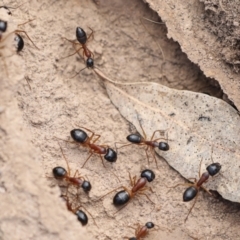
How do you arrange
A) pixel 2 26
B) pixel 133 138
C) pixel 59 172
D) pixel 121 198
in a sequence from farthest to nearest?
pixel 133 138
pixel 121 198
pixel 59 172
pixel 2 26

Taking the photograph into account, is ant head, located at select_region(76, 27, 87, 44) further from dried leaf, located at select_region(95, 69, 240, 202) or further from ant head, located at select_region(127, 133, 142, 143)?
ant head, located at select_region(127, 133, 142, 143)

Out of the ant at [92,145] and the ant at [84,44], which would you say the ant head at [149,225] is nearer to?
the ant at [92,145]

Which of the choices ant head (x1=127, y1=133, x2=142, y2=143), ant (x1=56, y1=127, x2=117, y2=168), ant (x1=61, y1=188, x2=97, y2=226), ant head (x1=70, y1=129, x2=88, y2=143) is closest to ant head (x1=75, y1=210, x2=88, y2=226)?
ant (x1=61, y1=188, x2=97, y2=226)

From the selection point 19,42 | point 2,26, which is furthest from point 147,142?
point 2,26

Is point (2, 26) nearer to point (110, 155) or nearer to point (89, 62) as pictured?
point (89, 62)

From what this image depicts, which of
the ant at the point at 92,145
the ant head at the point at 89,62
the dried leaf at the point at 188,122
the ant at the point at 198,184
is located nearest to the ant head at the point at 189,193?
the ant at the point at 198,184

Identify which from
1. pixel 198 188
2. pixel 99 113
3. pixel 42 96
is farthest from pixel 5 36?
pixel 198 188
